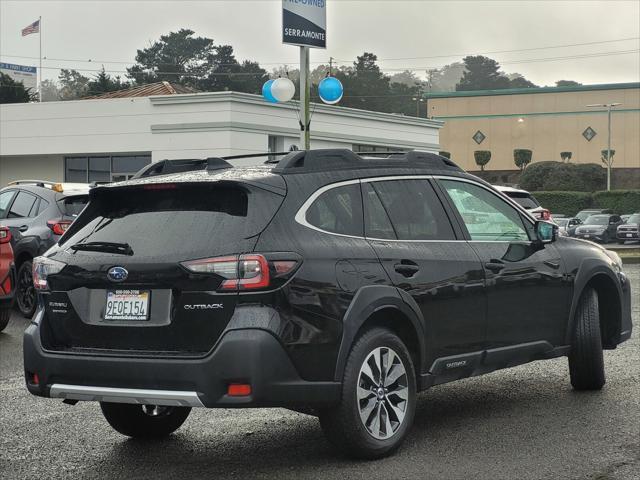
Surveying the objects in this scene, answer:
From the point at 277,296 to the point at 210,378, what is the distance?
54 centimetres

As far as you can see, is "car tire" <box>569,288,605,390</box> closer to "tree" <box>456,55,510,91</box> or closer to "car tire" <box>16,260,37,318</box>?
"car tire" <box>16,260,37,318</box>

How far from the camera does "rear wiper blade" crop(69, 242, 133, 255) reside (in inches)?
228

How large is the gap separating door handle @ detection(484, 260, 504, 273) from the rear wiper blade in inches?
96.1

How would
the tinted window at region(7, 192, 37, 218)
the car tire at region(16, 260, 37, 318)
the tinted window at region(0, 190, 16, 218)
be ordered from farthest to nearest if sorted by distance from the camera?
the tinted window at region(0, 190, 16, 218)
the tinted window at region(7, 192, 37, 218)
the car tire at region(16, 260, 37, 318)

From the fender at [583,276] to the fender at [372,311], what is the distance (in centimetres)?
183

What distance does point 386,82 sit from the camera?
4803 inches

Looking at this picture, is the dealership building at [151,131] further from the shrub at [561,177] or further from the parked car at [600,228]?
the shrub at [561,177]

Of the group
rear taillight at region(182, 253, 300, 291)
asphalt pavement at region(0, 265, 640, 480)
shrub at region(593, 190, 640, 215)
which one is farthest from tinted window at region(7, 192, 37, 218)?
shrub at region(593, 190, 640, 215)

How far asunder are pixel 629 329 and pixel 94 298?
4491mm

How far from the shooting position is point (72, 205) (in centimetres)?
1445

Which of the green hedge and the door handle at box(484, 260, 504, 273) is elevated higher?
the green hedge

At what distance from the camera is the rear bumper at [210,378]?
5355mm

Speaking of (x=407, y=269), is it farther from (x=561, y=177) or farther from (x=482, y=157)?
(x=482, y=157)

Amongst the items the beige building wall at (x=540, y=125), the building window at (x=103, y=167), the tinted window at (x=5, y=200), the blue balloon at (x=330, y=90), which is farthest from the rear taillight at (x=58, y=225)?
the beige building wall at (x=540, y=125)
